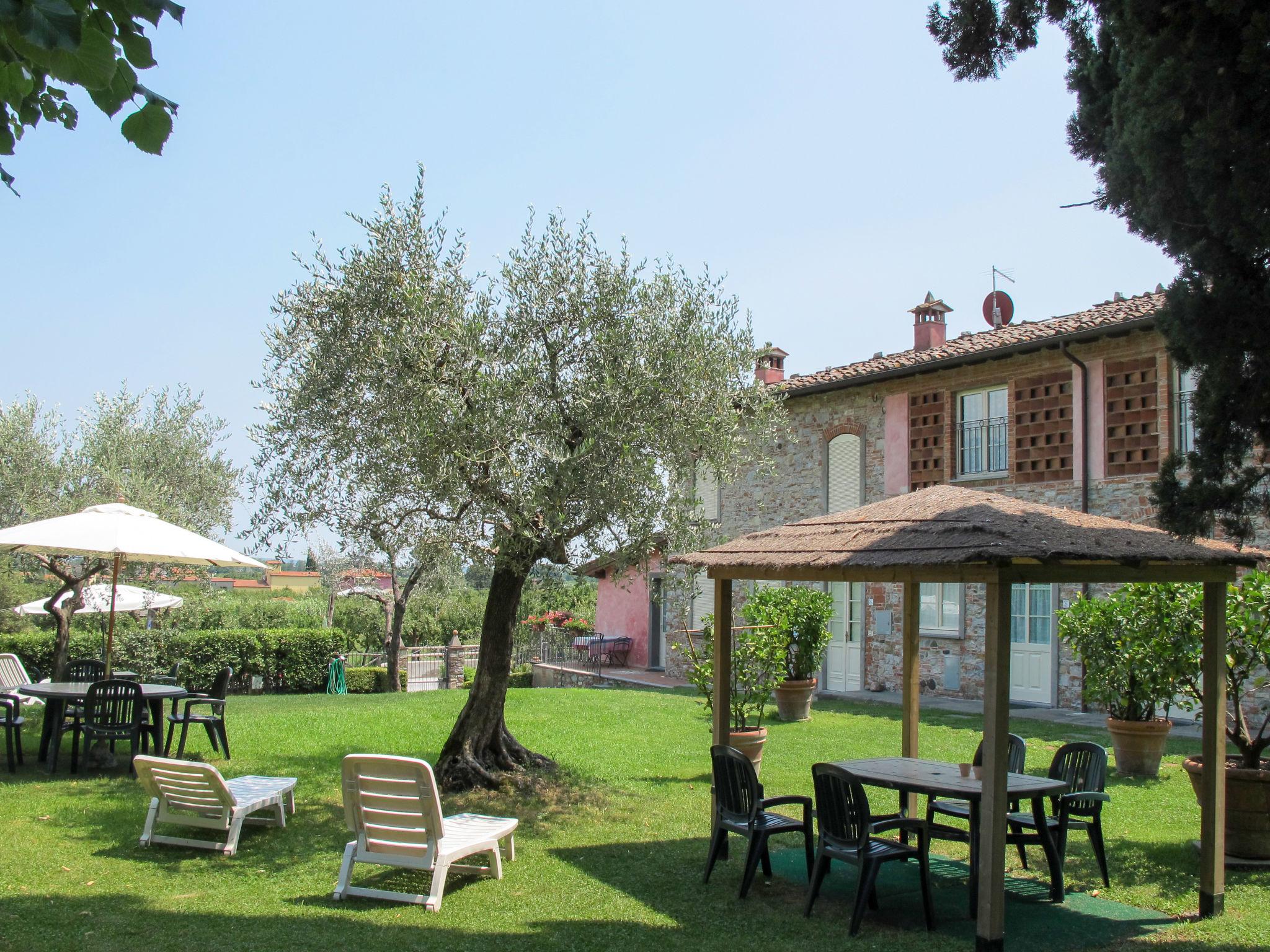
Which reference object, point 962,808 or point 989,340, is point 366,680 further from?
point 962,808

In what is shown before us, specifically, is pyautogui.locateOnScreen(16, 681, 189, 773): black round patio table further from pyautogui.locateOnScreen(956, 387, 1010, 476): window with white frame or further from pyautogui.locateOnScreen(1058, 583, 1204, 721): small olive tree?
pyautogui.locateOnScreen(956, 387, 1010, 476): window with white frame

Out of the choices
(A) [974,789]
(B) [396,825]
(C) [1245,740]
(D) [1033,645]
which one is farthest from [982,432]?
(B) [396,825]

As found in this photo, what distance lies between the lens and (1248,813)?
711 centimetres

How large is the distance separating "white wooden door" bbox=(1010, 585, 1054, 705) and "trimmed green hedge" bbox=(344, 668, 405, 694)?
1328 centimetres

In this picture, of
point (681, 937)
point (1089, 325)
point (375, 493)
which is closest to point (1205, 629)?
point (681, 937)

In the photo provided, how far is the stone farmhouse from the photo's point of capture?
48.3 feet

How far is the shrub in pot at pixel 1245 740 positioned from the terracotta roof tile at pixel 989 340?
6.83 m

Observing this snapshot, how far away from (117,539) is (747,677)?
671 centimetres

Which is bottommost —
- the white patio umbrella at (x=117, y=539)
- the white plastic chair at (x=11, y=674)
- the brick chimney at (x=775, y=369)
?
the white plastic chair at (x=11, y=674)

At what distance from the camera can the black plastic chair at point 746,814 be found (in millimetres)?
6340

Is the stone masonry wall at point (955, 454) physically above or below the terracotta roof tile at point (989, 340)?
below

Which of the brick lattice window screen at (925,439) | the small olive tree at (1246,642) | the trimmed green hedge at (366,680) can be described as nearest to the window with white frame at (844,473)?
the brick lattice window screen at (925,439)

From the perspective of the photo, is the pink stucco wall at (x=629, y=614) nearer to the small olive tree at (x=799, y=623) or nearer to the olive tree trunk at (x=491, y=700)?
the small olive tree at (x=799, y=623)

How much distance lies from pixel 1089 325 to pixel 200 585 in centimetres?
1614
